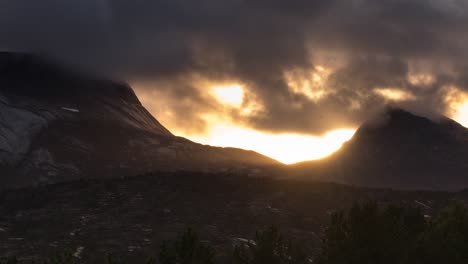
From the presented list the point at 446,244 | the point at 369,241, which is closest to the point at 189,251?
the point at 369,241

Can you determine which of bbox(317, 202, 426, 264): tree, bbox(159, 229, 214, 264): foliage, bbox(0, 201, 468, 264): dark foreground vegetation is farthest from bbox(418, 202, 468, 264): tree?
bbox(159, 229, 214, 264): foliage

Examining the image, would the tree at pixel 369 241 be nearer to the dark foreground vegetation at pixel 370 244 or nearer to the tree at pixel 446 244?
the dark foreground vegetation at pixel 370 244

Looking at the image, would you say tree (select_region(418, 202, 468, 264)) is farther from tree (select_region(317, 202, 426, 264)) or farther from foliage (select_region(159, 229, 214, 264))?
foliage (select_region(159, 229, 214, 264))

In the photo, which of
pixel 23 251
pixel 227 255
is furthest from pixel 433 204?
pixel 23 251

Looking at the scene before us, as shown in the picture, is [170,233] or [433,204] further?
[433,204]

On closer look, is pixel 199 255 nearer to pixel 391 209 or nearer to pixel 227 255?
pixel 391 209

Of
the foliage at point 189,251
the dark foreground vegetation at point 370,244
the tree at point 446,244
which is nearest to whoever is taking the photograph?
the foliage at point 189,251

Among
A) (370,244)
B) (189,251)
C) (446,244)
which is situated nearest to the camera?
(189,251)

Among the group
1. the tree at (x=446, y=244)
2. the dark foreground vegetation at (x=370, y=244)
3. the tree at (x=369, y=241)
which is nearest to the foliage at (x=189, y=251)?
the dark foreground vegetation at (x=370, y=244)

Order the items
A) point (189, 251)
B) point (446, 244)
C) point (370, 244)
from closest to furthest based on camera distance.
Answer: point (189, 251), point (370, 244), point (446, 244)

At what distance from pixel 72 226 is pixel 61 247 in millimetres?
13438

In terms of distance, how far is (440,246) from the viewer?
4462cm

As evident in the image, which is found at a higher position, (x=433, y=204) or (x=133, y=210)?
(x=433, y=204)

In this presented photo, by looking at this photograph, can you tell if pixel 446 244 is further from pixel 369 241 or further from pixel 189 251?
pixel 189 251
